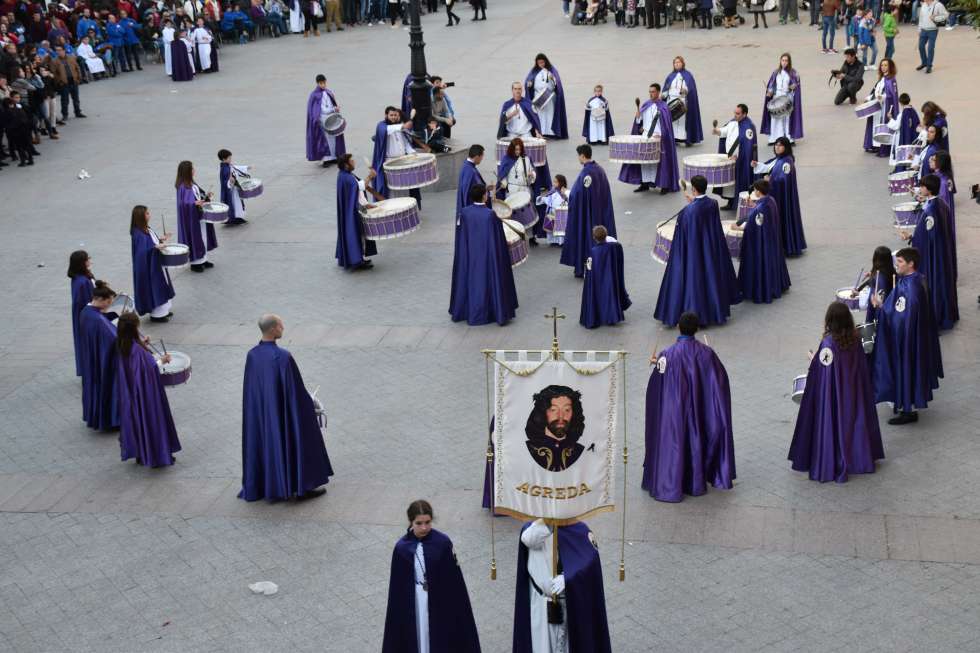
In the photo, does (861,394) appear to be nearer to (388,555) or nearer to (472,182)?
(388,555)

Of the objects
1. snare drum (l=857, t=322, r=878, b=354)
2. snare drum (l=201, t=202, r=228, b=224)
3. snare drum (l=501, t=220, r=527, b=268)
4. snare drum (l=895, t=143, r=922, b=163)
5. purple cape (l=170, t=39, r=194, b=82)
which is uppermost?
purple cape (l=170, t=39, r=194, b=82)

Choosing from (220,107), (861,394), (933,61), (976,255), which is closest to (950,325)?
(976,255)

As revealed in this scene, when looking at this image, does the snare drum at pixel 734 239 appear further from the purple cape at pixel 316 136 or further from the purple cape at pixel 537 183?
the purple cape at pixel 316 136

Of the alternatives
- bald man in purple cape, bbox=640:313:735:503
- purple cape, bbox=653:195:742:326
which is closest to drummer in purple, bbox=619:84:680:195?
purple cape, bbox=653:195:742:326

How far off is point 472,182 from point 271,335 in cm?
649

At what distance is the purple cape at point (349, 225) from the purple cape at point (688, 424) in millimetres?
7681

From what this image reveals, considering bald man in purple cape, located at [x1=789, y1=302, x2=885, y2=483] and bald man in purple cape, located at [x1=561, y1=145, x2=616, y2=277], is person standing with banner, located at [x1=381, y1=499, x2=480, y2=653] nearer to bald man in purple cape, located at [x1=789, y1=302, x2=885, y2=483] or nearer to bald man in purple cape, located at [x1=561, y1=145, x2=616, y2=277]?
bald man in purple cape, located at [x1=789, y1=302, x2=885, y2=483]

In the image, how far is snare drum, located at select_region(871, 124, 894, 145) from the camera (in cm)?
2080

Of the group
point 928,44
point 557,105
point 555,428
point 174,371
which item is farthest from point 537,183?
point 928,44

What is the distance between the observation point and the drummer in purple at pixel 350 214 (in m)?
17.4

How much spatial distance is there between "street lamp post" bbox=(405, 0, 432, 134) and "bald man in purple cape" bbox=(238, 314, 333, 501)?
429 inches

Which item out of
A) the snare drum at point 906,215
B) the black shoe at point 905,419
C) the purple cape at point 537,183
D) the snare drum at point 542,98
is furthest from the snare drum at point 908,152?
the snare drum at point 542,98

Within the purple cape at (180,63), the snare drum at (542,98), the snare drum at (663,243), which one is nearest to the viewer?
the snare drum at (663,243)

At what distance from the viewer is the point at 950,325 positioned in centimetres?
1425
